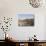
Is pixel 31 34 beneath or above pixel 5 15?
beneath

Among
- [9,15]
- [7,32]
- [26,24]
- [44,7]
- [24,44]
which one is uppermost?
[44,7]

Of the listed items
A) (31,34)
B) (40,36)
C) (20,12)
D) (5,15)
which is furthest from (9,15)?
(40,36)

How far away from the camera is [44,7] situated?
4.21 metres

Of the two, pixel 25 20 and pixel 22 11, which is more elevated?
pixel 22 11

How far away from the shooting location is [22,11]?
166 inches

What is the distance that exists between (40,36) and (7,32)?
3.73 ft

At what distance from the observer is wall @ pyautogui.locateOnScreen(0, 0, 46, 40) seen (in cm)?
416

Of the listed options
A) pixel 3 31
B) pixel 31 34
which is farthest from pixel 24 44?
pixel 3 31

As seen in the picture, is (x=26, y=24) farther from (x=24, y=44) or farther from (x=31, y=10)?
(x=24, y=44)

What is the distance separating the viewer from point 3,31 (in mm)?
4168

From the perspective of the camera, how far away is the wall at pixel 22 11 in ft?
13.6

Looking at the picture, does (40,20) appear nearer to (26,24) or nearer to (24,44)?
(26,24)

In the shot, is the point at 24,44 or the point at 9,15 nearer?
the point at 24,44

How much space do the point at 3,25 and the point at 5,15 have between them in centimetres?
35
